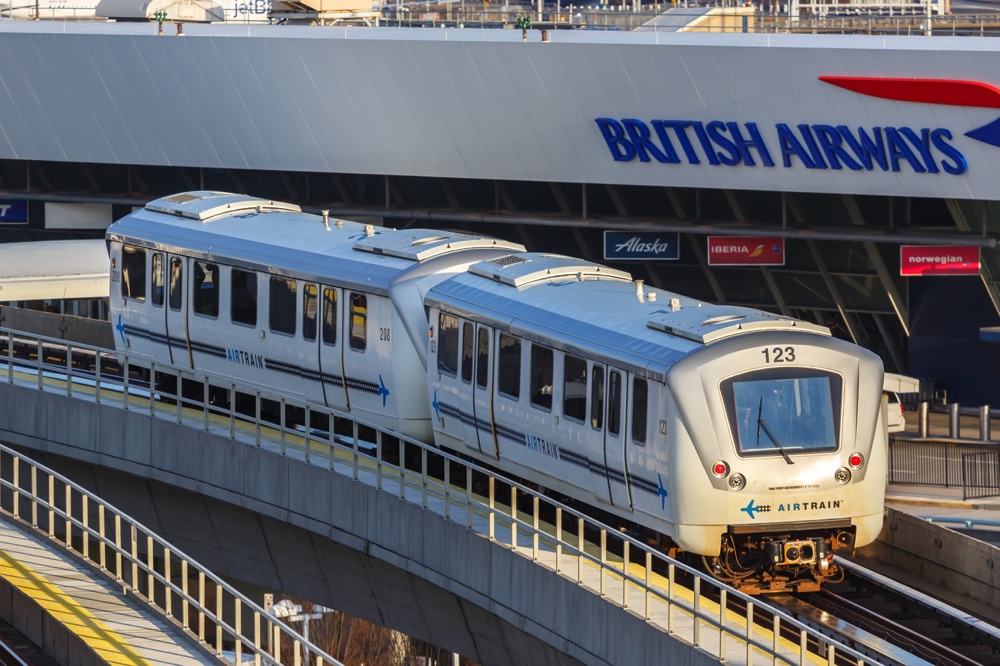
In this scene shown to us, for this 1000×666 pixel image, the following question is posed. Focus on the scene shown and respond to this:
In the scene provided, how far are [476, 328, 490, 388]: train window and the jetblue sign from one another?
15.7 m

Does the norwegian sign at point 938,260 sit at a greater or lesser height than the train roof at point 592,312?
lesser

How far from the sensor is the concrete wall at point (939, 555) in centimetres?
1995

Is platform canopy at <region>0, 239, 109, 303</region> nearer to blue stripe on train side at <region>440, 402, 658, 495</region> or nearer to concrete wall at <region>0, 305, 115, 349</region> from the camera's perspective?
concrete wall at <region>0, 305, 115, 349</region>

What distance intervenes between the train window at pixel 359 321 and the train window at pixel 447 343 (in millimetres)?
1597

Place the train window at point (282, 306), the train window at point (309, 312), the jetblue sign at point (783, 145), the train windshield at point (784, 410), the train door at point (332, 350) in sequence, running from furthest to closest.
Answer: the jetblue sign at point (783, 145)
the train window at point (282, 306)
the train window at point (309, 312)
the train door at point (332, 350)
the train windshield at point (784, 410)

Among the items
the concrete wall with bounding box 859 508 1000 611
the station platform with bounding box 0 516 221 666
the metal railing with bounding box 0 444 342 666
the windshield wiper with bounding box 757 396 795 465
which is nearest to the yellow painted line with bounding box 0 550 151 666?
the station platform with bounding box 0 516 221 666

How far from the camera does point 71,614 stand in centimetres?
1716

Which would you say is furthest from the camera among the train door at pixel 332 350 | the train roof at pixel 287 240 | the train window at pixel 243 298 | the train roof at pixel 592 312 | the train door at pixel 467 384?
the train window at pixel 243 298

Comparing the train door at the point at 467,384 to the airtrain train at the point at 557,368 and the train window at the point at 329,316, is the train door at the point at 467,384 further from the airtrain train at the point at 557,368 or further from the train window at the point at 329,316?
the train window at the point at 329,316

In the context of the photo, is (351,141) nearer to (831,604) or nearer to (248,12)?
(248,12)

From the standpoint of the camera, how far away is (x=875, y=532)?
747 inches

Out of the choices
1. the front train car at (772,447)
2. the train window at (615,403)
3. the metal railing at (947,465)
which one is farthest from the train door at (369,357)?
the metal railing at (947,465)

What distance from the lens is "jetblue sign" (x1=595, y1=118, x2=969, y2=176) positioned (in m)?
34.6

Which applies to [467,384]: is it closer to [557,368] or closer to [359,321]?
[557,368]
